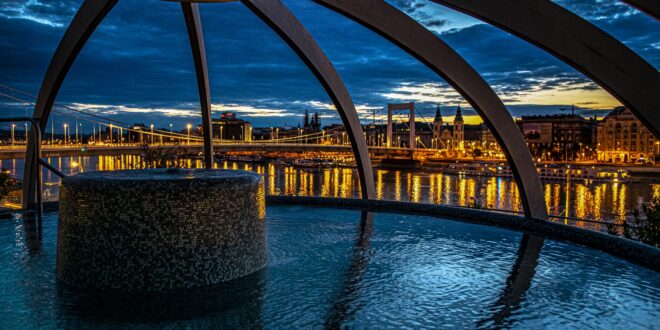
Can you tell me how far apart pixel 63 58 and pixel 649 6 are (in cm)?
908

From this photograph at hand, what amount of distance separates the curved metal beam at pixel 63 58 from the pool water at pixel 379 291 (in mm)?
2734

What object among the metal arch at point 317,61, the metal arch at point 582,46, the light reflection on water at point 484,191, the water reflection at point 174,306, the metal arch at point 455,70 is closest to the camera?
the water reflection at point 174,306

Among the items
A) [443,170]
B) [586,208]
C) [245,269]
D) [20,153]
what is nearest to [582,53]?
[245,269]

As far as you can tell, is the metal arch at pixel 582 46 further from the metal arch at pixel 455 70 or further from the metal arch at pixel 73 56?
the metal arch at pixel 73 56

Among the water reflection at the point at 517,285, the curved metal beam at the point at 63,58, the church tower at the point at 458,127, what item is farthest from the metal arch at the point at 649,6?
the church tower at the point at 458,127

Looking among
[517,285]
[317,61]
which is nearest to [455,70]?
[317,61]

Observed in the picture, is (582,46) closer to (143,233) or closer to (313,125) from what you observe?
(143,233)

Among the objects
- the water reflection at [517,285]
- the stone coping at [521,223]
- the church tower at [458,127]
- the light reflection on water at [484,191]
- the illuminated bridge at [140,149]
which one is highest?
the church tower at [458,127]

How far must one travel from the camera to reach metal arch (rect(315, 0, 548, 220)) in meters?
7.05

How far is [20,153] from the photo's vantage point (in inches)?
885


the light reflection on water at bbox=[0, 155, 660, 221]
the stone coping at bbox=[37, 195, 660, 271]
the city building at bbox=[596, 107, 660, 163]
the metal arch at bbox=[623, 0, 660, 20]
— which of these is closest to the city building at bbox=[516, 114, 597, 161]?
the city building at bbox=[596, 107, 660, 163]

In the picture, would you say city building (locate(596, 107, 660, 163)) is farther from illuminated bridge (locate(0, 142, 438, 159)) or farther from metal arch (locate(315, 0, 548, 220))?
metal arch (locate(315, 0, 548, 220))

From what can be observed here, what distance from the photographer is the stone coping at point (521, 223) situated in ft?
20.0

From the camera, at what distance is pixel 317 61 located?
9000 millimetres
